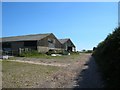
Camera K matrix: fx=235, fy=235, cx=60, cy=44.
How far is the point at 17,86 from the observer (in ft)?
36.4

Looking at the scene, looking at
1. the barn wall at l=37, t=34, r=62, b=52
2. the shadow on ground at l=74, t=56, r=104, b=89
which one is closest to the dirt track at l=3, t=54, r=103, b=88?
the shadow on ground at l=74, t=56, r=104, b=89

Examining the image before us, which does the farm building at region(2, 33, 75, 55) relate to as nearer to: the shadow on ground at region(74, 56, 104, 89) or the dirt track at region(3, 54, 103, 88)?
the dirt track at region(3, 54, 103, 88)

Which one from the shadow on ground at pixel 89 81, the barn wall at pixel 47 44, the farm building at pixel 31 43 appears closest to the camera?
the shadow on ground at pixel 89 81

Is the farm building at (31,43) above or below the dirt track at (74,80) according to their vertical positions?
above

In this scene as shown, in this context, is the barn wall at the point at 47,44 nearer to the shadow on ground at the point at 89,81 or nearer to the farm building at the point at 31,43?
the farm building at the point at 31,43

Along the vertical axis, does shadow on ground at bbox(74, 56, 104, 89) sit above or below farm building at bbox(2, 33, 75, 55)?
below

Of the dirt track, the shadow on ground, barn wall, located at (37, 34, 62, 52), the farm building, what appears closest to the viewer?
the shadow on ground

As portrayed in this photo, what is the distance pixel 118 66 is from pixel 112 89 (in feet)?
3.43

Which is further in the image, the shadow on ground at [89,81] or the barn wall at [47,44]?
the barn wall at [47,44]

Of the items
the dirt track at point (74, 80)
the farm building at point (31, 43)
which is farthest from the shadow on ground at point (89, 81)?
the farm building at point (31, 43)

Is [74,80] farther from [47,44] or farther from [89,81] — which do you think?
[47,44]

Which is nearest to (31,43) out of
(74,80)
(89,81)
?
(74,80)

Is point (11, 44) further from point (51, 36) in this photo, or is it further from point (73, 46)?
point (73, 46)

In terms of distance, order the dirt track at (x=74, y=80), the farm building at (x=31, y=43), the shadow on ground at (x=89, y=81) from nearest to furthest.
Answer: the shadow on ground at (x=89, y=81), the dirt track at (x=74, y=80), the farm building at (x=31, y=43)
